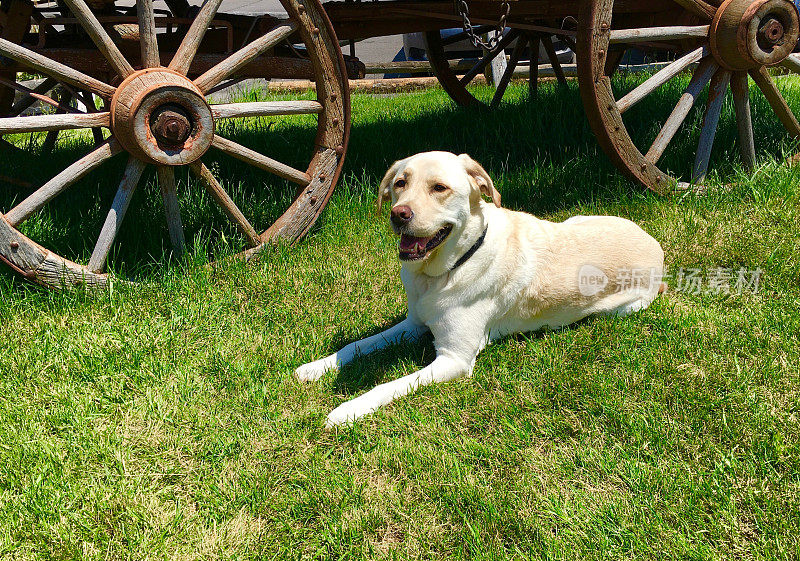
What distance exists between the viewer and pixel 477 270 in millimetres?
2781

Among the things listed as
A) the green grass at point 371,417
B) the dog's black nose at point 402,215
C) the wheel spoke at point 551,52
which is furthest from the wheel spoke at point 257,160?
the wheel spoke at point 551,52

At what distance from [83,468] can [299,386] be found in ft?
2.77

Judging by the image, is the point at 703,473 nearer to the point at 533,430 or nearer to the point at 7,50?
the point at 533,430

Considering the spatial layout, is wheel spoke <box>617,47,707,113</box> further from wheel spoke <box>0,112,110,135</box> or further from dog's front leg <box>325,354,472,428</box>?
wheel spoke <box>0,112,110,135</box>

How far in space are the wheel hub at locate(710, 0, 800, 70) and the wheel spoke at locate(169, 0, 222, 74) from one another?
278 cm

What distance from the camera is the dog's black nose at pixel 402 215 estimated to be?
246 centimetres

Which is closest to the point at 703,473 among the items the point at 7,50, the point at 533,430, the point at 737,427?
the point at 737,427

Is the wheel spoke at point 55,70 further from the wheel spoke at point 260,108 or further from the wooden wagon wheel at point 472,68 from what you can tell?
the wooden wagon wheel at point 472,68

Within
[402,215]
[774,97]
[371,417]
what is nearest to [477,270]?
[402,215]

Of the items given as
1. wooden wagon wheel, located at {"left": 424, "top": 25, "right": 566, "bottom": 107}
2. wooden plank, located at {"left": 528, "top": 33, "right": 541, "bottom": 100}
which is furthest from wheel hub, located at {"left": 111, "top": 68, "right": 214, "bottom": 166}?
wooden plank, located at {"left": 528, "top": 33, "right": 541, "bottom": 100}

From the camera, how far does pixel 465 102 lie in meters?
6.13

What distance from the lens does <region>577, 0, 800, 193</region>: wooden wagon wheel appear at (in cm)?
347

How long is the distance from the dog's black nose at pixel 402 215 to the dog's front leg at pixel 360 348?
0.67 meters

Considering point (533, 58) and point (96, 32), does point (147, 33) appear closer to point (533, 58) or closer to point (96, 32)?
point (96, 32)
